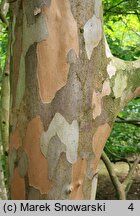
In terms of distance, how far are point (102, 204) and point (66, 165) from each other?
134mm

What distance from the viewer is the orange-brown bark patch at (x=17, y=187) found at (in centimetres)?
79

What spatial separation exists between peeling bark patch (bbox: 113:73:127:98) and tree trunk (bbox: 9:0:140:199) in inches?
1.6

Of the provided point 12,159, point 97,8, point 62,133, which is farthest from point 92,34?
point 12,159

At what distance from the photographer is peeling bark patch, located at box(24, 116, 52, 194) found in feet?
2.45

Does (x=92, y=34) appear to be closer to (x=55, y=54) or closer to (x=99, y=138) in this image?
(x=55, y=54)

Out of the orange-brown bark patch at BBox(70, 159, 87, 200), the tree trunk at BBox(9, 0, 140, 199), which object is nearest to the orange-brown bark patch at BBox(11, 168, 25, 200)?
the tree trunk at BBox(9, 0, 140, 199)

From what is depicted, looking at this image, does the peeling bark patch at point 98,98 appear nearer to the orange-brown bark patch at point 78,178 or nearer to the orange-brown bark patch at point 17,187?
the orange-brown bark patch at point 78,178

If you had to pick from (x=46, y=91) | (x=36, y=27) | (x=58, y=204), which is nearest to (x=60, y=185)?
(x=58, y=204)

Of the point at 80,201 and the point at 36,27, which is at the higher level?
A: the point at 36,27

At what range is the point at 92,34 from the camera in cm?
76

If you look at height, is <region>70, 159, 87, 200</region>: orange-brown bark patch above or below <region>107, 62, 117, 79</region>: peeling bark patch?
below

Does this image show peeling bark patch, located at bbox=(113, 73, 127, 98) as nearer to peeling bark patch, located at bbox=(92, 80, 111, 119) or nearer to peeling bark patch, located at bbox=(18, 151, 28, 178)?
peeling bark patch, located at bbox=(92, 80, 111, 119)

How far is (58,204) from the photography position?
0.75m

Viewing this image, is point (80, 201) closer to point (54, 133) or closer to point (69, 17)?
point (54, 133)
